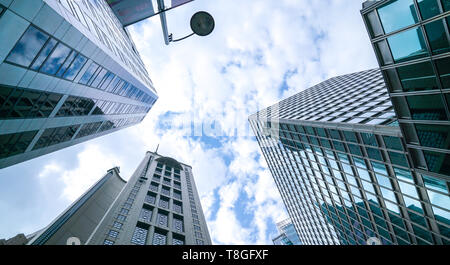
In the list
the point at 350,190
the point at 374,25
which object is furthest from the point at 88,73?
the point at 350,190

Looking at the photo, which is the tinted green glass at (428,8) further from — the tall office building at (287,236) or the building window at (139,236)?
the tall office building at (287,236)

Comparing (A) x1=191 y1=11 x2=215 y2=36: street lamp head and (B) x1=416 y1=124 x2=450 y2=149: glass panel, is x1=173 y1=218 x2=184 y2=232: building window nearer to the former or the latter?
(B) x1=416 y1=124 x2=450 y2=149: glass panel

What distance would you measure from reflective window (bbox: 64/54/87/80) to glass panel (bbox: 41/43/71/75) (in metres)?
1.59

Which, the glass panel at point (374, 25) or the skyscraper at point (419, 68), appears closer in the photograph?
the skyscraper at point (419, 68)

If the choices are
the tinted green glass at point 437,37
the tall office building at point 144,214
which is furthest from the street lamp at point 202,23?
the tall office building at point 144,214

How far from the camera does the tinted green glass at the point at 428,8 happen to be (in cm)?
1052

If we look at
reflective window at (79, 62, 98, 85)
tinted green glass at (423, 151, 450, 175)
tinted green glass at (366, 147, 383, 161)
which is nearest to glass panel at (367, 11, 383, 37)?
tinted green glass at (423, 151, 450, 175)

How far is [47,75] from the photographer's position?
52.2 feet

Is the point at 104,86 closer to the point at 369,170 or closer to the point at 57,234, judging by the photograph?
the point at 369,170

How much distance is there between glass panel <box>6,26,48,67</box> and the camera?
12062 millimetres

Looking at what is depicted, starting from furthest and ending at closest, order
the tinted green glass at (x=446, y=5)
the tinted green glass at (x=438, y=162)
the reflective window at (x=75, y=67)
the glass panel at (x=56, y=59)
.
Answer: the reflective window at (x=75, y=67) < the glass panel at (x=56, y=59) < the tinted green glass at (x=438, y=162) < the tinted green glass at (x=446, y=5)

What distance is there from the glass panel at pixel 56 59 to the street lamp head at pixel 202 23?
12.2m

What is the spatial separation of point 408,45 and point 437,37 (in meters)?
1.63
